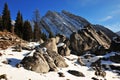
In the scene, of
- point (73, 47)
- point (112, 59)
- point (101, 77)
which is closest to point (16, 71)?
point (101, 77)

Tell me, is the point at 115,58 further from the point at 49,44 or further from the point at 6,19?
the point at 6,19

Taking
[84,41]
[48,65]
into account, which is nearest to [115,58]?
[84,41]

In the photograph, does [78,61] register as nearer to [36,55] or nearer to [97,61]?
[97,61]

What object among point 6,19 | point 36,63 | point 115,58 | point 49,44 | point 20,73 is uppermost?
point 6,19

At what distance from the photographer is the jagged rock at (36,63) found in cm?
3900

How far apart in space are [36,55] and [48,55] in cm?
575

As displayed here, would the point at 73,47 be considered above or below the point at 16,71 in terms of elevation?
above

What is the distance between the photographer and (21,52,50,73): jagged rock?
3900 cm

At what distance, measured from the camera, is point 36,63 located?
131 feet

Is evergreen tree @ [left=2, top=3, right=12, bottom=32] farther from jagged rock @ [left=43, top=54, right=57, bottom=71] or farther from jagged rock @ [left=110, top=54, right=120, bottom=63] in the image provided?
jagged rock @ [left=110, top=54, right=120, bottom=63]

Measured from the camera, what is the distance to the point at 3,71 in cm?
3453

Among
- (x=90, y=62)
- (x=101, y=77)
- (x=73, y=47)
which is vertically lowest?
(x=101, y=77)

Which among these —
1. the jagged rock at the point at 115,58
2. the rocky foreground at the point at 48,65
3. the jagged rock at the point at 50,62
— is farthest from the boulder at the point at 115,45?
the jagged rock at the point at 50,62

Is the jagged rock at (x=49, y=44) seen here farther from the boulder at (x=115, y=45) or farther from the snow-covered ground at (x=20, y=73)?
the boulder at (x=115, y=45)
